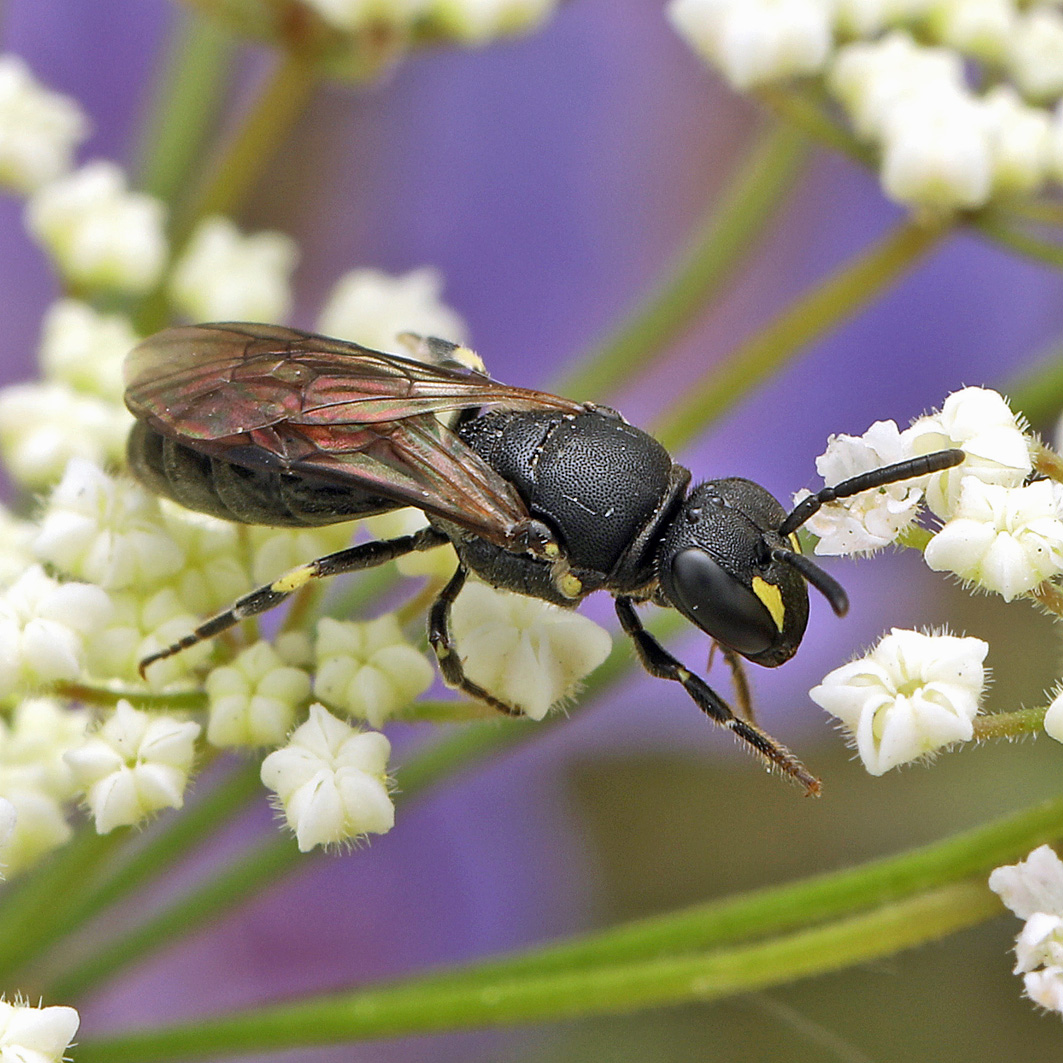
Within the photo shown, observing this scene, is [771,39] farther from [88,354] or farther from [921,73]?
[88,354]

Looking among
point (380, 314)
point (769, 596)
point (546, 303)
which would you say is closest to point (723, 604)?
point (769, 596)

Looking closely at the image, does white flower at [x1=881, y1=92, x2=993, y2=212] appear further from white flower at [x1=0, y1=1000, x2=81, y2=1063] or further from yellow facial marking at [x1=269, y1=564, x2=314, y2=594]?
white flower at [x1=0, y1=1000, x2=81, y2=1063]

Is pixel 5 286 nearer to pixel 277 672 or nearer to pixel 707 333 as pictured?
pixel 707 333

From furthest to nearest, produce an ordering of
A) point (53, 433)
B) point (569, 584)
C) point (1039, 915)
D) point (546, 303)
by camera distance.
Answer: point (546, 303), point (53, 433), point (569, 584), point (1039, 915)

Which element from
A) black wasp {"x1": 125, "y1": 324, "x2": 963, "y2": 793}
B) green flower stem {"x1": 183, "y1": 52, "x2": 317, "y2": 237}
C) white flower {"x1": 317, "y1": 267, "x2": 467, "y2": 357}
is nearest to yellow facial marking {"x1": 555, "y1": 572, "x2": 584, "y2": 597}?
black wasp {"x1": 125, "y1": 324, "x2": 963, "y2": 793}

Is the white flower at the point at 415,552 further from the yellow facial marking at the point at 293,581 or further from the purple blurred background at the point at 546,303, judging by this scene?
the purple blurred background at the point at 546,303

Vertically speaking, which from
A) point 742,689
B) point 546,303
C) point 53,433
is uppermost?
point 742,689

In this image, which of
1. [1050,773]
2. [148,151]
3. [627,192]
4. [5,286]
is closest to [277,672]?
[148,151]
